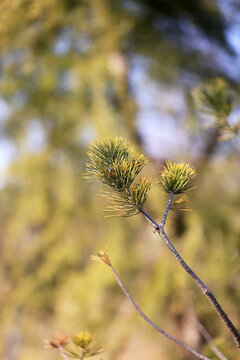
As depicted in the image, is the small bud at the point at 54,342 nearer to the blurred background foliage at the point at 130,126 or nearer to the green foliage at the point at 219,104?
the green foliage at the point at 219,104

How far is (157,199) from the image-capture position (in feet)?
9.13

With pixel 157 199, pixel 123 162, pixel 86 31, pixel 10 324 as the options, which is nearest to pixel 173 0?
pixel 86 31

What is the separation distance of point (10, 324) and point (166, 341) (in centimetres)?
236

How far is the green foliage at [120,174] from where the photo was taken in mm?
661

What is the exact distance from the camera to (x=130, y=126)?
2.79m

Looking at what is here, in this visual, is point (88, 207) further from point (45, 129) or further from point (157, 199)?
point (157, 199)

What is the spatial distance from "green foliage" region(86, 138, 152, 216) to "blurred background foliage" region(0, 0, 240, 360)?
1458mm

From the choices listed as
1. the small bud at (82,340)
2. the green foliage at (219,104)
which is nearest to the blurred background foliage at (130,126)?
the green foliage at (219,104)

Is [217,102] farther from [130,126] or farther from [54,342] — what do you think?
[130,126]

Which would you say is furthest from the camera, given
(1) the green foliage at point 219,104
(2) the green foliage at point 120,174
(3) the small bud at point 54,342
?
(1) the green foliage at point 219,104

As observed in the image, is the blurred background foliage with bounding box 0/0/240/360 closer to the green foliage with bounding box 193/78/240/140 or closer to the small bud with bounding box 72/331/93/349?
the green foliage with bounding box 193/78/240/140

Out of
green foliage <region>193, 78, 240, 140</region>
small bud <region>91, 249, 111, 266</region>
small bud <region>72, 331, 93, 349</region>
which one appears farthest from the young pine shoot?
green foliage <region>193, 78, 240, 140</region>

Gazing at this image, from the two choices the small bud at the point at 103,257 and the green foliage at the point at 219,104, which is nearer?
the small bud at the point at 103,257

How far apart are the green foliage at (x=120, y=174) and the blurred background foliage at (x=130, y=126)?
1.46 m
